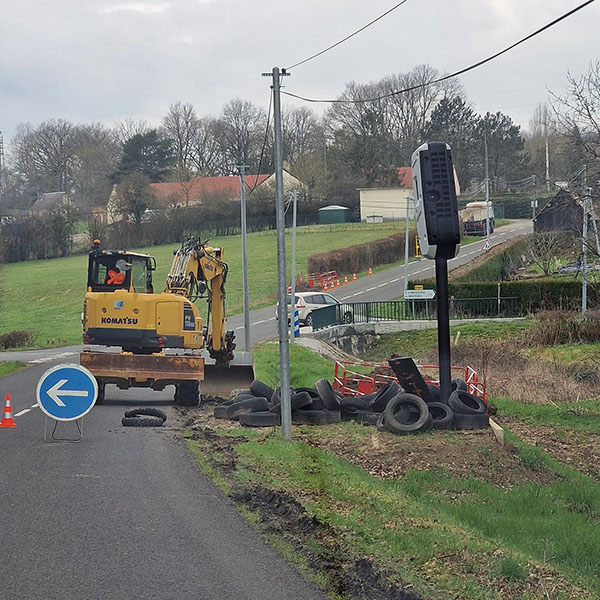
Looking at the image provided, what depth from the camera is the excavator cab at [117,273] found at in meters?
21.0

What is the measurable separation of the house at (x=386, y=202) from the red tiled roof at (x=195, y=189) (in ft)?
43.1

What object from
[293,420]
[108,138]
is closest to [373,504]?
[293,420]

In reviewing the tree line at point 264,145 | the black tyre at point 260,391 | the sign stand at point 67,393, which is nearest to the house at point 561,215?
the tree line at point 264,145

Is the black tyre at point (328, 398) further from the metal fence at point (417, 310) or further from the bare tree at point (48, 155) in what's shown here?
the metal fence at point (417, 310)

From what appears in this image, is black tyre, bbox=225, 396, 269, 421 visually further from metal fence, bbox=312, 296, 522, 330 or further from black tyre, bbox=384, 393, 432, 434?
metal fence, bbox=312, 296, 522, 330

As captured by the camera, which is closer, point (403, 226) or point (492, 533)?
point (492, 533)

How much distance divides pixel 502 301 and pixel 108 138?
24.3 metres

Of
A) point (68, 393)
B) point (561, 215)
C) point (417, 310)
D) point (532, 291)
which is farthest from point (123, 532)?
point (561, 215)

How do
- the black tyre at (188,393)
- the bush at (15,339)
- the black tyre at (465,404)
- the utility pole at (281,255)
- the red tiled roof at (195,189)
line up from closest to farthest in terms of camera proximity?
the utility pole at (281,255), the black tyre at (465,404), the black tyre at (188,393), the red tiled roof at (195,189), the bush at (15,339)

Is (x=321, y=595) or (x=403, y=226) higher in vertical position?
(x=403, y=226)

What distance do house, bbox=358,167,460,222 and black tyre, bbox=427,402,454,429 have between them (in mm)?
31240

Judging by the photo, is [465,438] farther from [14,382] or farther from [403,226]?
→ [403,226]

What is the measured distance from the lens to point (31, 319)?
48062 mm

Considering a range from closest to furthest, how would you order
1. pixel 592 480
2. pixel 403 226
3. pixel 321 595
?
pixel 321 595
pixel 592 480
pixel 403 226
